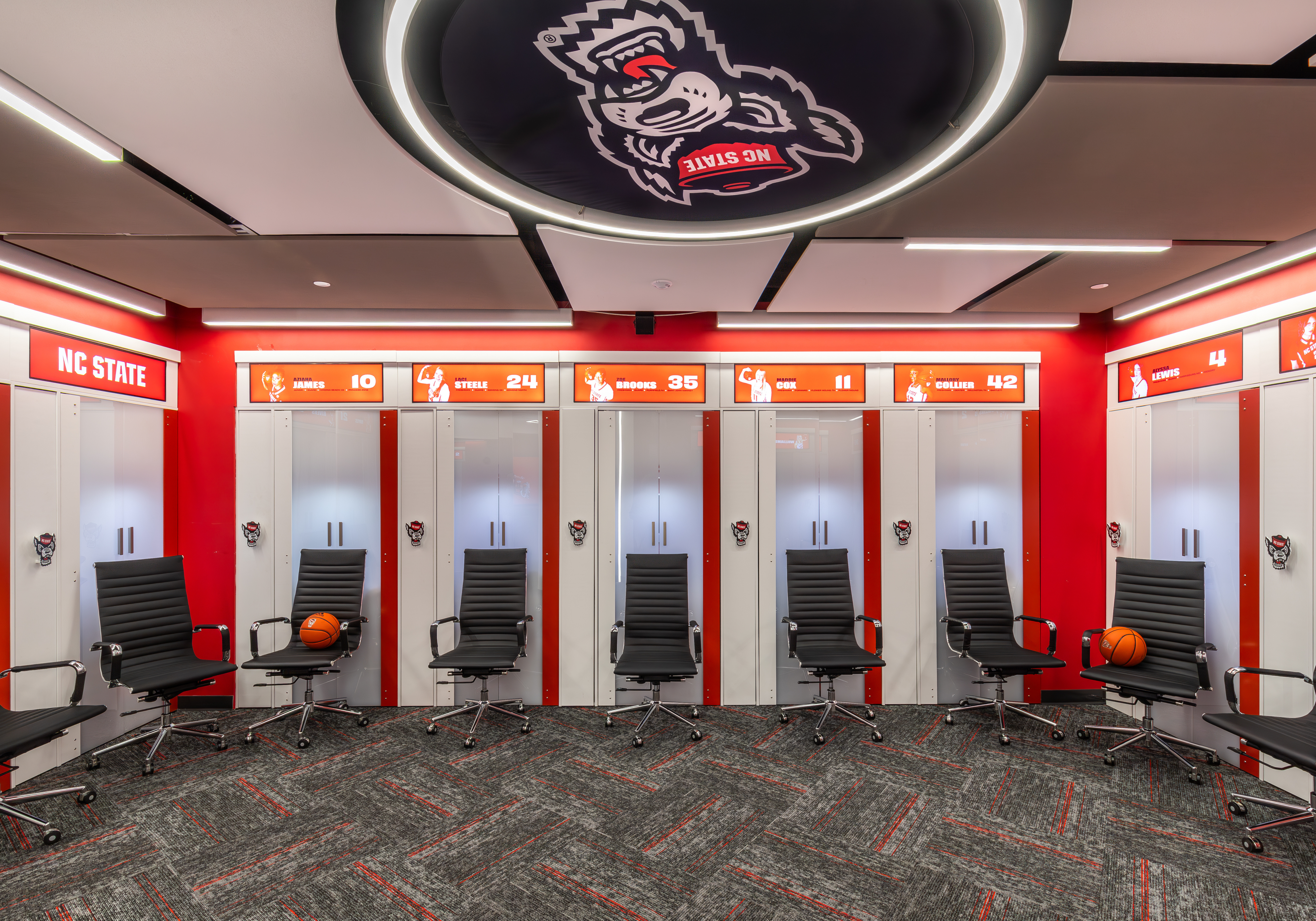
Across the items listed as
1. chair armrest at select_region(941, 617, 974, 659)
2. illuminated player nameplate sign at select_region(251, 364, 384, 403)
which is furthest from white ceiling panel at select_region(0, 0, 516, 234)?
chair armrest at select_region(941, 617, 974, 659)

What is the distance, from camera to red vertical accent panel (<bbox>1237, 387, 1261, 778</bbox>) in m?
3.59

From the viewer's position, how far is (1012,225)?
2924 millimetres

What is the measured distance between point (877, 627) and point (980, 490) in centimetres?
171

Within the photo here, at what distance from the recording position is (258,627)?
4570 millimetres

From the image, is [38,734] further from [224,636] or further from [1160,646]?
[1160,646]

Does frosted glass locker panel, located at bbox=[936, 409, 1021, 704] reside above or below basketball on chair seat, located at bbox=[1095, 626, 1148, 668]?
above

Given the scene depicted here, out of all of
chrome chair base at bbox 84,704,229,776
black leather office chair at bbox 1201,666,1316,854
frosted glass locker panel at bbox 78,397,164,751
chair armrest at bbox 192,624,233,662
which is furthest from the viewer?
chair armrest at bbox 192,624,233,662

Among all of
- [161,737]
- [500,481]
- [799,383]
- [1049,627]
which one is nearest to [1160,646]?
[1049,627]

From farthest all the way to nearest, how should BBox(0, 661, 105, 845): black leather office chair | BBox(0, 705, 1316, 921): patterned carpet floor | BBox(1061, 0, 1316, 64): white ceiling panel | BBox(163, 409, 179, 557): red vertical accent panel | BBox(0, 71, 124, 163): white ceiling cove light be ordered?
BBox(163, 409, 179, 557): red vertical accent panel
BBox(0, 661, 105, 845): black leather office chair
BBox(0, 705, 1316, 921): patterned carpet floor
BBox(0, 71, 124, 163): white ceiling cove light
BBox(1061, 0, 1316, 64): white ceiling panel

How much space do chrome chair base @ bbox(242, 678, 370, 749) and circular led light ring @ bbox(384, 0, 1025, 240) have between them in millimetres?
3969

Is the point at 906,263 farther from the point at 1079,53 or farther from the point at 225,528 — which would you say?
the point at 225,528

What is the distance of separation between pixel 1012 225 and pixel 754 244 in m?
1.36

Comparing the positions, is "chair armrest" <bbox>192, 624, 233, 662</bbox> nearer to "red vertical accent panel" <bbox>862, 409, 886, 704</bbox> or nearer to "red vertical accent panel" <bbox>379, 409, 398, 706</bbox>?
"red vertical accent panel" <bbox>379, 409, 398, 706</bbox>

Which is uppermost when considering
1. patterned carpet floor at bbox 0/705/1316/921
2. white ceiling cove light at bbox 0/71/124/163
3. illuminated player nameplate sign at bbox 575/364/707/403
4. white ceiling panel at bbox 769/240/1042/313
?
white ceiling panel at bbox 769/240/1042/313
